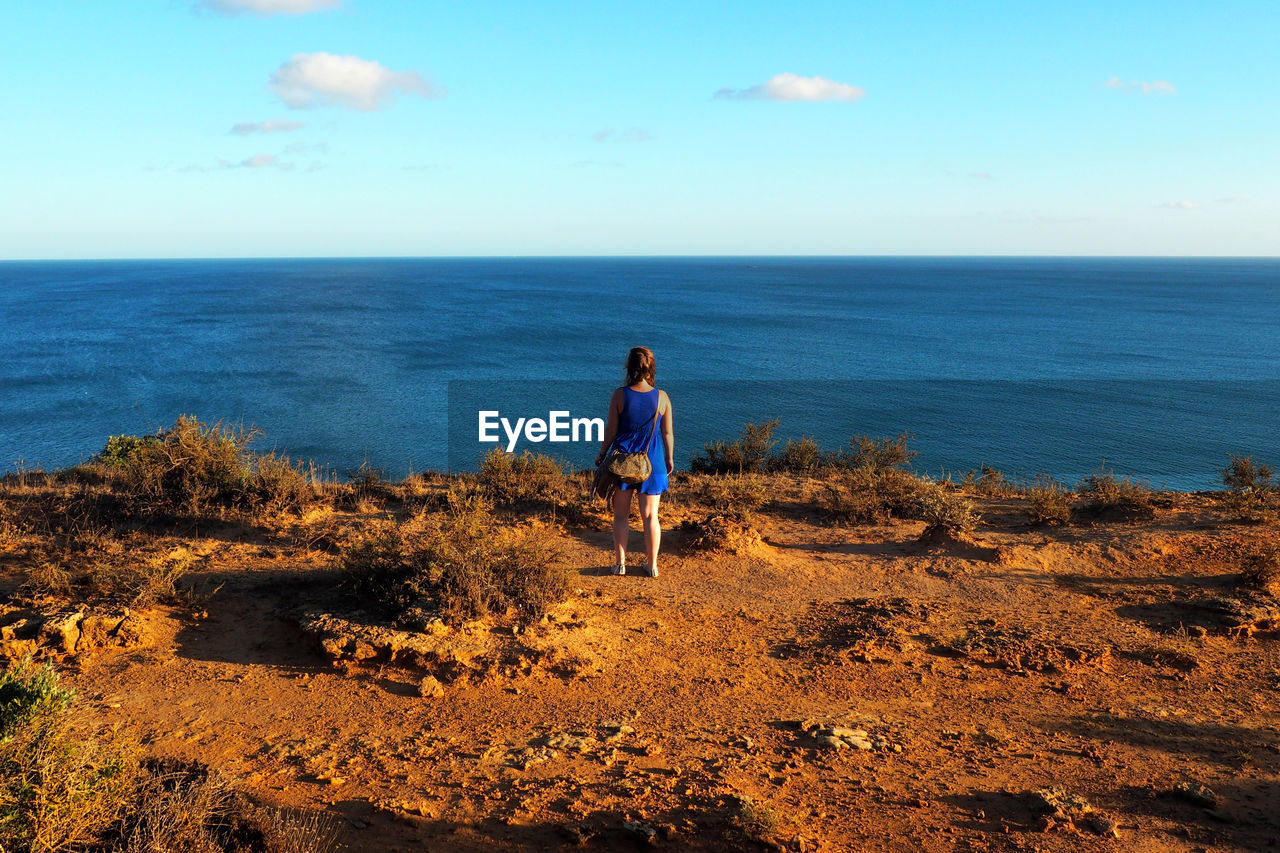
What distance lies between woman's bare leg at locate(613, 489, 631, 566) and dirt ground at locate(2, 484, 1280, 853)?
0.22 m

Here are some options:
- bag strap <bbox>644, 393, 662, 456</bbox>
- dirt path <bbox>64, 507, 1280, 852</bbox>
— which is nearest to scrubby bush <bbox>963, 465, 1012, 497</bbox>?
dirt path <bbox>64, 507, 1280, 852</bbox>

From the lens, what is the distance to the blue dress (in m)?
5.95

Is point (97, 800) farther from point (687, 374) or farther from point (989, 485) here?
point (687, 374)

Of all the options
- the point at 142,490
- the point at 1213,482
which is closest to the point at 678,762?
the point at 142,490

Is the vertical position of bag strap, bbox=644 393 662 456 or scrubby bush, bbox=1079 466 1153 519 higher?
bag strap, bbox=644 393 662 456

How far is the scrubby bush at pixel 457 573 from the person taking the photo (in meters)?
5.27

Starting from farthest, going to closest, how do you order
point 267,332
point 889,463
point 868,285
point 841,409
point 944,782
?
1. point 868,285
2. point 267,332
3. point 841,409
4. point 889,463
5. point 944,782

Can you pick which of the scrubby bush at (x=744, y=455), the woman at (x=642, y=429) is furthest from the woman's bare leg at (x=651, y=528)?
the scrubby bush at (x=744, y=455)

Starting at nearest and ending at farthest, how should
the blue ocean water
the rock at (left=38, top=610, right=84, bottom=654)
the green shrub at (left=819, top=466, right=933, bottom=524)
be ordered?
the rock at (left=38, top=610, right=84, bottom=654)
the green shrub at (left=819, top=466, right=933, bottom=524)
the blue ocean water

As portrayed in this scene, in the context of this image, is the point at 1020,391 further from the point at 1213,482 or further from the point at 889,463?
the point at 889,463

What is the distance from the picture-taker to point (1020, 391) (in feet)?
147

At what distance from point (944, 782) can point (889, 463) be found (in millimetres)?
8800

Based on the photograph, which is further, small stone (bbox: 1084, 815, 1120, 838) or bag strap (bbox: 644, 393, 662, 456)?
bag strap (bbox: 644, 393, 662, 456)

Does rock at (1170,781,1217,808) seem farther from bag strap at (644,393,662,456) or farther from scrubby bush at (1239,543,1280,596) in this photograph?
bag strap at (644,393,662,456)
